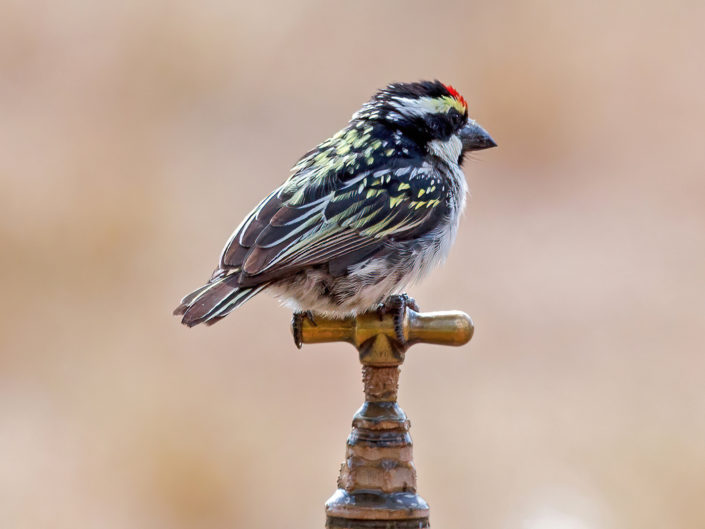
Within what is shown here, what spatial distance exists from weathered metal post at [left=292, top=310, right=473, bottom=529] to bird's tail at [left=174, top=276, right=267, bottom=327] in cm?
42

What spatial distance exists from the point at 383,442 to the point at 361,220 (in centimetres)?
122

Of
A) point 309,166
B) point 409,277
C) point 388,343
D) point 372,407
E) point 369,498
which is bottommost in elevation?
point 369,498

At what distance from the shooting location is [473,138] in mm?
4176

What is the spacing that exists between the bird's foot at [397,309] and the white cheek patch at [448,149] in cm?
83

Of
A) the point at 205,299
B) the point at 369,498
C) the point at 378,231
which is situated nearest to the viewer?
the point at 369,498

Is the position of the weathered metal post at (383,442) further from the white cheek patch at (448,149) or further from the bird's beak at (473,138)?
the bird's beak at (473,138)

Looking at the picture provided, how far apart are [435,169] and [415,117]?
10.6 inches

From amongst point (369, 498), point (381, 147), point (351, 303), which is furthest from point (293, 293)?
point (369, 498)

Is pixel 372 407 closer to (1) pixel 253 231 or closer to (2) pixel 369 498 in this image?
(2) pixel 369 498

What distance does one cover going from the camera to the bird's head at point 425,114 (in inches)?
158

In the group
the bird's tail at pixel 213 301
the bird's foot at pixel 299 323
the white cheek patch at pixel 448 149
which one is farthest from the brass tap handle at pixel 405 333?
the white cheek patch at pixel 448 149

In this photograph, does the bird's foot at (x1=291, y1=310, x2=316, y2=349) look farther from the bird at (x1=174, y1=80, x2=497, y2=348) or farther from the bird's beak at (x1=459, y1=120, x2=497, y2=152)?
the bird's beak at (x1=459, y1=120, x2=497, y2=152)

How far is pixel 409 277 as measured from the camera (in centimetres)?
A: 360

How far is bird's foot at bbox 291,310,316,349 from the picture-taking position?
9.91 feet
